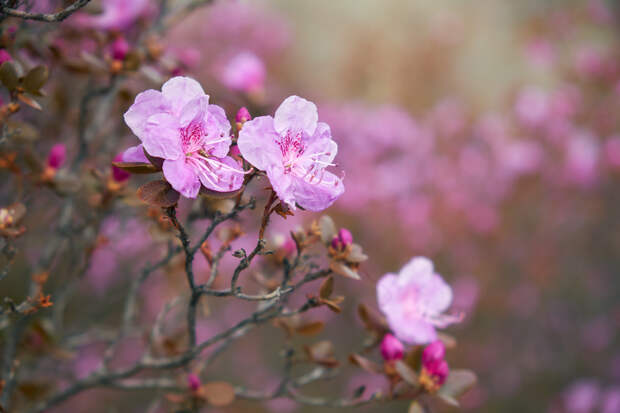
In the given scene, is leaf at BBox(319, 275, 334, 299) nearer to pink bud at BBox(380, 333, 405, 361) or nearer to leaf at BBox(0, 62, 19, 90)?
pink bud at BBox(380, 333, 405, 361)

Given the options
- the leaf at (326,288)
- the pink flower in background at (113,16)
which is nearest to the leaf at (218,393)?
the leaf at (326,288)

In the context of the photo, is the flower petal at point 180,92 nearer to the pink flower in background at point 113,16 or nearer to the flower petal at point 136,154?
the flower petal at point 136,154

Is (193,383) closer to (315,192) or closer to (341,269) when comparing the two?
(341,269)

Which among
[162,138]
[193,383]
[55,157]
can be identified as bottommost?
[193,383]

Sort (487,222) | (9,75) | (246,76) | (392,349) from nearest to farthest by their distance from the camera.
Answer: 1. (9,75)
2. (392,349)
3. (246,76)
4. (487,222)

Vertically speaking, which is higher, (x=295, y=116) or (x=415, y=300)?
(x=295, y=116)

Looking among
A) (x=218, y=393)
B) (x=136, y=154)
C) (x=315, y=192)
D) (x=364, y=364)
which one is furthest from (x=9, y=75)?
(x=364, y=364)

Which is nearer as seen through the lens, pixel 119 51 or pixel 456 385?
pixel 456 385
